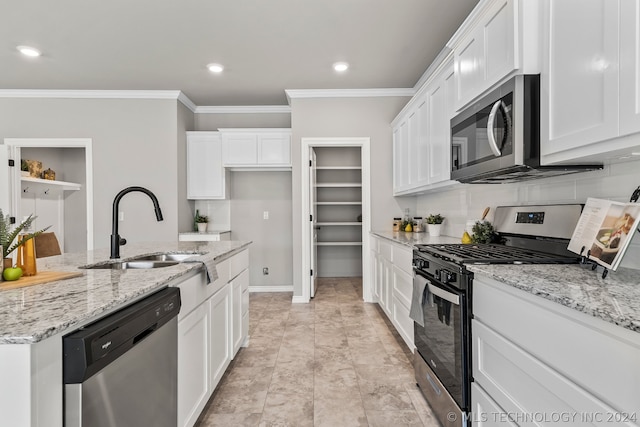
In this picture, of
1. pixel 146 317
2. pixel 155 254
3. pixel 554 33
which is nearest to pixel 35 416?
pixel 146 317

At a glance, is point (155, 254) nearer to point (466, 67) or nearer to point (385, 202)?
point (466, 67)

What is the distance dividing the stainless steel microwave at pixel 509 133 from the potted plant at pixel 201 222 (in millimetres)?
3818

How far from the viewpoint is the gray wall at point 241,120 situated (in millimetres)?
5168

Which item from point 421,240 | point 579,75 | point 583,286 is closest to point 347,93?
point 421,240

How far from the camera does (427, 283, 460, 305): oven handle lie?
163 centimetres

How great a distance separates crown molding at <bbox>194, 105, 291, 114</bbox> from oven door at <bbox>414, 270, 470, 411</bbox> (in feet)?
12.3

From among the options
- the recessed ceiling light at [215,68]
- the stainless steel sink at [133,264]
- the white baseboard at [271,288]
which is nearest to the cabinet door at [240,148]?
the recessed ceiling light at [215,68]

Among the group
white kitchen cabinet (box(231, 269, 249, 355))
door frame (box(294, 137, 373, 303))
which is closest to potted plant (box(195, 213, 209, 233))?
door frame (box(294, 137, 373, 303))

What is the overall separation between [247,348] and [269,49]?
275 cm

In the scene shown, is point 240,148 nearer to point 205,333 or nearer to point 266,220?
point 266,220

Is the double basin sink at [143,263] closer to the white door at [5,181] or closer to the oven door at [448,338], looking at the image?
the oven door at [448,338]

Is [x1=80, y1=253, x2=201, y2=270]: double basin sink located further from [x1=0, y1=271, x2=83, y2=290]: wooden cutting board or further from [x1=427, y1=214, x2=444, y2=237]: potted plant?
[x1=427, y1=214, x2=444, y2=237]: potted plant

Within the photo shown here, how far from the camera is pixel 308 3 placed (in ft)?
8.59

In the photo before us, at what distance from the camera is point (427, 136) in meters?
3.10
